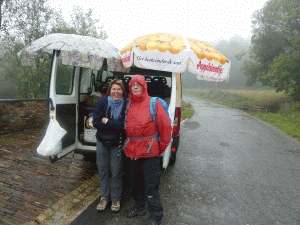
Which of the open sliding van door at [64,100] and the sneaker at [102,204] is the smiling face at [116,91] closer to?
the open sliding van door at [64,100]

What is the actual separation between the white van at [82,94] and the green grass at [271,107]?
326 inches

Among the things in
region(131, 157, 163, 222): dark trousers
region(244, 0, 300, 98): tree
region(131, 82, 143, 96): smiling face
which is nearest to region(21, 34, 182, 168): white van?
region(131, 157, 163, 222): dark trousers

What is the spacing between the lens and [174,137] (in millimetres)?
6605

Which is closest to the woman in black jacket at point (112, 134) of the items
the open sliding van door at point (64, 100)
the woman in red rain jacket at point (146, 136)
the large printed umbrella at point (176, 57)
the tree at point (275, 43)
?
the woman in red rain jacket at point (146, 136)

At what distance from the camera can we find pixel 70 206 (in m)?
5.13

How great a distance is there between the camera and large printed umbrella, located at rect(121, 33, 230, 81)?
208 inches

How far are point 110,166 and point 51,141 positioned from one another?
39.2 inches

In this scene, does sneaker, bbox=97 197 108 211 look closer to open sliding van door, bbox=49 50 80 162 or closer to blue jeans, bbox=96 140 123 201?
blue jeans, bbox=96 140 123 201

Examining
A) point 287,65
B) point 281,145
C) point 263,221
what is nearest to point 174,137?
point 263,221


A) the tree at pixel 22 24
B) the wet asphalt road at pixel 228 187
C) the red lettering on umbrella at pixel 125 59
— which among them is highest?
the tree at pixel 22 24

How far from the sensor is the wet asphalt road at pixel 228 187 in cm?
502

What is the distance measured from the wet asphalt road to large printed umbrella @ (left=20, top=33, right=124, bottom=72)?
2.18m

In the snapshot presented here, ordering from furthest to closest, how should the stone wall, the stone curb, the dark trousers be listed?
the stone wall < the stone curb < the dark trousers

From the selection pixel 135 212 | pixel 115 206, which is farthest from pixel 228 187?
pixel 115 206
